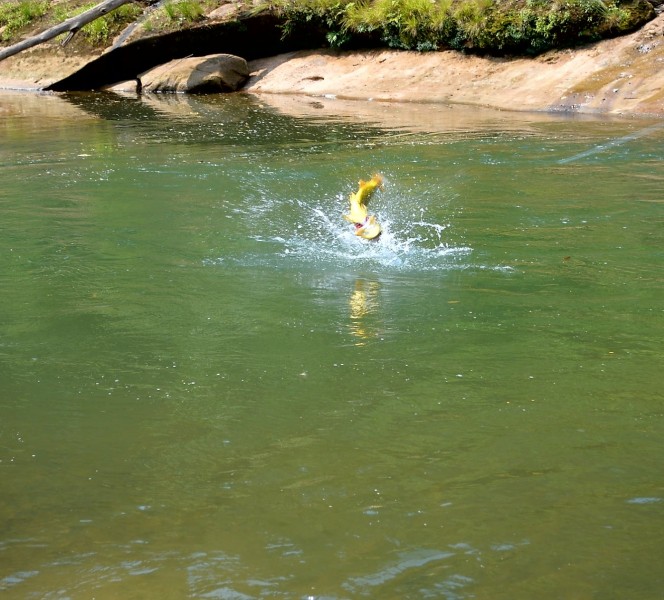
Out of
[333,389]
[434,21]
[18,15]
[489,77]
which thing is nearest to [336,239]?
[333,389]

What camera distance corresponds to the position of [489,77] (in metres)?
20.2

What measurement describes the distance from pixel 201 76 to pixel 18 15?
7353 millimetres

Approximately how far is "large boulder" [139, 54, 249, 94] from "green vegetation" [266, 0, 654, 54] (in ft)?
5.26

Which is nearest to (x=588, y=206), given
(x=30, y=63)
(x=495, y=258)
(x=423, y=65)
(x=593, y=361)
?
(x=495, y=258)

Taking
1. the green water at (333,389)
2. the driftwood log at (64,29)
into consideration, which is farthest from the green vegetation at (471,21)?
the green water at (333,389)

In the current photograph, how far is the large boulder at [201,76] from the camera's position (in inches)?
923

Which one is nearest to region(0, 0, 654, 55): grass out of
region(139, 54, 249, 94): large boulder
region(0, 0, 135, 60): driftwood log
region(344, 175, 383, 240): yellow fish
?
region(139, 54, 249, 94): large boulder

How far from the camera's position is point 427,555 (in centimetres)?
415

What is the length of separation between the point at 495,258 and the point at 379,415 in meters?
3.36

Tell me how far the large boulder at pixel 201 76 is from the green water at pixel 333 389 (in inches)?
479

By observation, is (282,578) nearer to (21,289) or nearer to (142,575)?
(142,575)

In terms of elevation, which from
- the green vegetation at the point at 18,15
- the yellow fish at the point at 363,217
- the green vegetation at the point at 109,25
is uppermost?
the green vegetation at the point at 18,15

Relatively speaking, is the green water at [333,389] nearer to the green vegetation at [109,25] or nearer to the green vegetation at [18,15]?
the green vegetation at [109,25]

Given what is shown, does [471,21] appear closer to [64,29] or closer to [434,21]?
[434,21]
